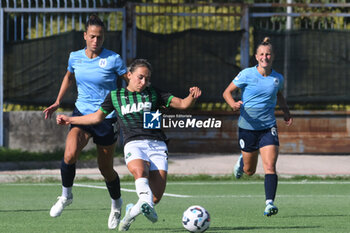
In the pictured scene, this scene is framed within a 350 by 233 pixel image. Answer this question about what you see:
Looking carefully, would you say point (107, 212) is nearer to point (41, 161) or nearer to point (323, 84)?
point (41, 161)

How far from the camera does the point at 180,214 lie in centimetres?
1119

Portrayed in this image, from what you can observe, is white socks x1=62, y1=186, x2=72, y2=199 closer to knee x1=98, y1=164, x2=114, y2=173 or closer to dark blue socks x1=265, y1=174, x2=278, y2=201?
knee x1=98, y1=164, x2=114, y2=173

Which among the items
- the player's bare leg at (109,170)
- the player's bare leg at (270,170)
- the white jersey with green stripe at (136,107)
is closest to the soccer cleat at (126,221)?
the white jersey with green stripe at (136,107)

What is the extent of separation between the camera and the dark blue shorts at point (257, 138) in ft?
36.3

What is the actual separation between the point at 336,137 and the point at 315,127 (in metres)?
0.48

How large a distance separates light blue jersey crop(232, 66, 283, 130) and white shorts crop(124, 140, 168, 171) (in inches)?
96.8

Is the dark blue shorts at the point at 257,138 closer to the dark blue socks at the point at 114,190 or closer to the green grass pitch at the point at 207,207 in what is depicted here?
the green grass pitch at the point at 207,207

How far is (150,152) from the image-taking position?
9047 millimetres

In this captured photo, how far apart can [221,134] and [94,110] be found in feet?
30.5

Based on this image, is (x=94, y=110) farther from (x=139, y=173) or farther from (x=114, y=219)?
(x=139, y=173)

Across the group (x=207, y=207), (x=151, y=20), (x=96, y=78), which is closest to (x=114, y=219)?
(x=96, y=78)

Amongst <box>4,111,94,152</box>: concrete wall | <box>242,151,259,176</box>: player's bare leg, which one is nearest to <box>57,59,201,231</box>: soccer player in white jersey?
<box>242,151,259,176</box>: player's bare leg

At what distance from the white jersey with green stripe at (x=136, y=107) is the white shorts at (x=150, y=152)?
6cm

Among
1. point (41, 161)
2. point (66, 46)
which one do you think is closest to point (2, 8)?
point (66, 46)
